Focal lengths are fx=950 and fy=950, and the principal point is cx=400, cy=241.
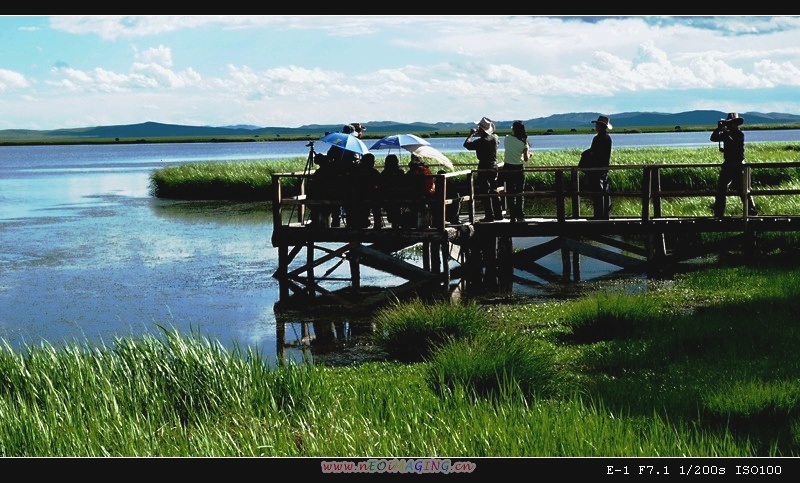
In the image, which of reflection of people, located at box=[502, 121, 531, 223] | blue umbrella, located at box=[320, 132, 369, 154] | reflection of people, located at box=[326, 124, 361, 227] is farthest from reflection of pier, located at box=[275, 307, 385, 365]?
reflection of people, located at box=[502, 121, 531, 223]

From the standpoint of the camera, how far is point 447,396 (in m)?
9.71

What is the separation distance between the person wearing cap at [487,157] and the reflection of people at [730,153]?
4.76 meters

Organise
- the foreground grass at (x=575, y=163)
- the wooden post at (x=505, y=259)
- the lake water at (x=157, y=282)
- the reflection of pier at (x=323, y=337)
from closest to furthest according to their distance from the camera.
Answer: the reflection of pier at (x=323, y=337)
the lake water at (x=157, y=282)
the wooden post at (x=505, y=259)
the foreground grass at (x=575, y=163)

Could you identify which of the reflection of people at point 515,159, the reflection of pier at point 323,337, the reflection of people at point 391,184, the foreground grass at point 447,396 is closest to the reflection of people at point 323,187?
the reflection of people at point 391,184

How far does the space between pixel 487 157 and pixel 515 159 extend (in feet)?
2.37

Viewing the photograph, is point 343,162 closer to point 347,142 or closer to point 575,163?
point 347,142

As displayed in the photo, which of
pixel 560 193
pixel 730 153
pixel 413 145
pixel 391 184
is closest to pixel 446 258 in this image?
pixel 391 184

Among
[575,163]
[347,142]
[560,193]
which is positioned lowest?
[575,163]

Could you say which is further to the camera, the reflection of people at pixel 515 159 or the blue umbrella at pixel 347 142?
the reflection of people at pixel 515 159

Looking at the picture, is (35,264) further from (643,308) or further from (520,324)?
(643,308)

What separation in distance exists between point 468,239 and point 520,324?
6260 mm

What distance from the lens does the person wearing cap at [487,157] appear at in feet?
69.2

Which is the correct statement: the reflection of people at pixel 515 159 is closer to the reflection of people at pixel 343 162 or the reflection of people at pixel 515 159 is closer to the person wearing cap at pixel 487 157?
the person wearing cap at pixel 487 157
